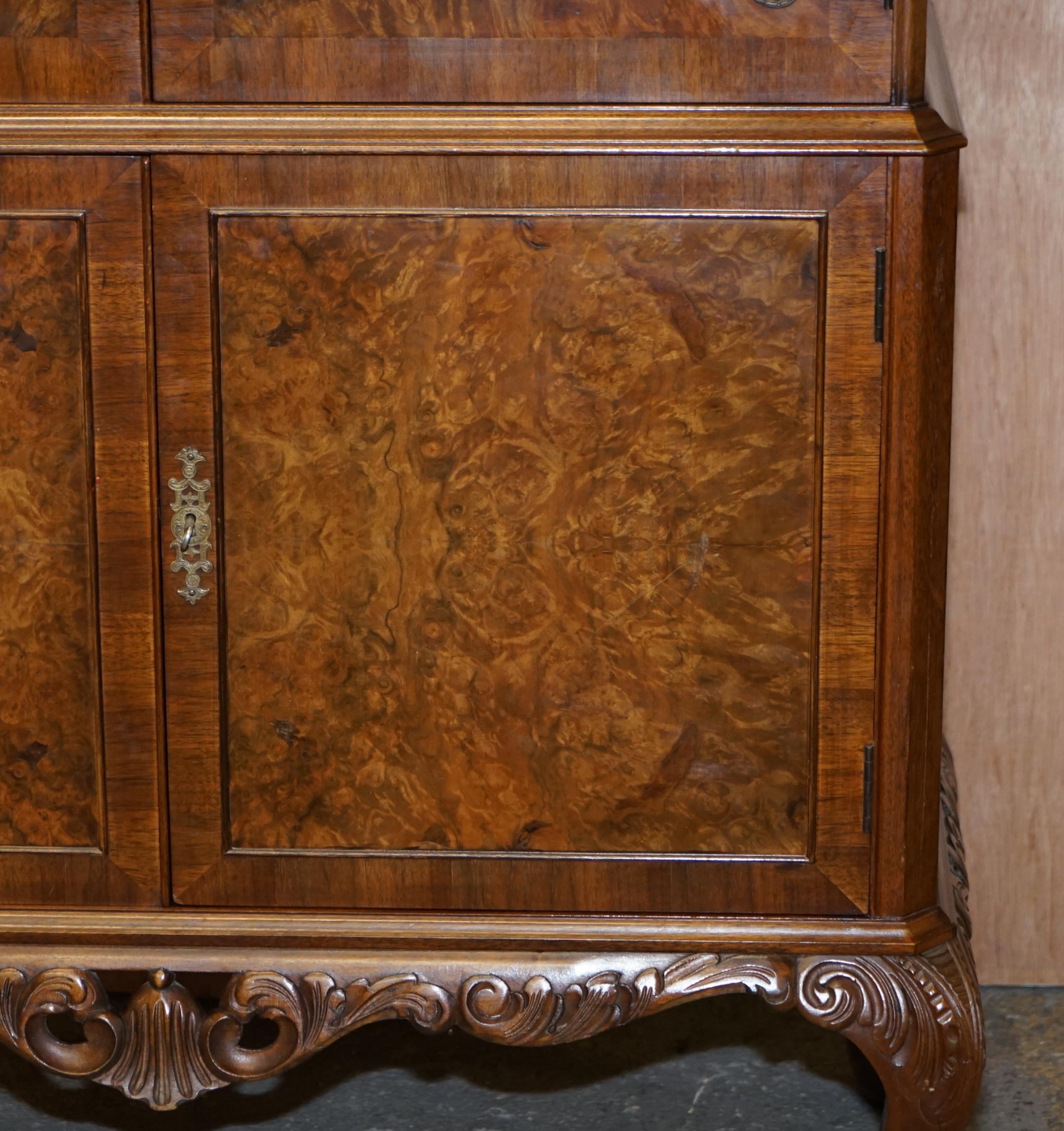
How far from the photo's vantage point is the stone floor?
1483 mm

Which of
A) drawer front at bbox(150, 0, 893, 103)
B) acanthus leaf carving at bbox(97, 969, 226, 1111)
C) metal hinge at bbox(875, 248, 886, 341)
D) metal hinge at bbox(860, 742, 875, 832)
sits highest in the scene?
drawer front at bbox(150, 0, 893, 103)

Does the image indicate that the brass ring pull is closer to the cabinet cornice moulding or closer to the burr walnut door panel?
the burr walnut door panel

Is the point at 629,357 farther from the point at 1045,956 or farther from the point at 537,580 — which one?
the point at 1045,956

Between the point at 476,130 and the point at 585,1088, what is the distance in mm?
945

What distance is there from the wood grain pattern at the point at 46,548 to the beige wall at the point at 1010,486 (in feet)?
3.09

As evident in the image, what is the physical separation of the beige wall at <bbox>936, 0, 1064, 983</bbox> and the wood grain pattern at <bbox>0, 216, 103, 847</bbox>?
0.94m

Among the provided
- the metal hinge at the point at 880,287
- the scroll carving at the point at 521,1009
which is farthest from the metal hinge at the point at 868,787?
the metal hinge at the point at 880,287

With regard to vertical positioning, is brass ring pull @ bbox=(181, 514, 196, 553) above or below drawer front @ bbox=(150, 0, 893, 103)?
below

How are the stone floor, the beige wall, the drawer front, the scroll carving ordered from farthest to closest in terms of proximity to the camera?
the beige wall
the stone floor
the scroll carving
the drawer front

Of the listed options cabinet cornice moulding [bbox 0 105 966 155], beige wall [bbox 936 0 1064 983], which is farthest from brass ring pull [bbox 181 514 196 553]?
beige wall [bbox 936 0 1064 983]

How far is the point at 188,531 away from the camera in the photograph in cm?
123

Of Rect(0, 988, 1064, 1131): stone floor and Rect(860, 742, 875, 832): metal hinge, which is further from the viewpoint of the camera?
Rect(0, 988, 1064, 1131): stone floor

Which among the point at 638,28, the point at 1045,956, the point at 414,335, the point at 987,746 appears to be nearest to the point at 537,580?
the point at 414,335

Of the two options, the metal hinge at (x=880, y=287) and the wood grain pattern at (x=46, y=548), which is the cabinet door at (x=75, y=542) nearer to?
the wood grain pattern at (x=46, y=548)
